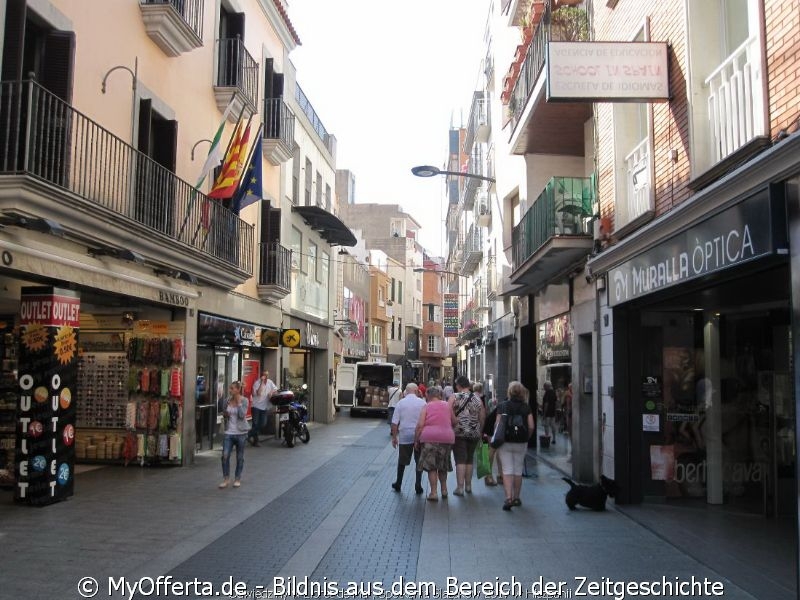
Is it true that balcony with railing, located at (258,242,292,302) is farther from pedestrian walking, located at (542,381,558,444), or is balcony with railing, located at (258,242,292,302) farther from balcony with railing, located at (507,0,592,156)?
pedestrian walking, located at (542,381,558,444)

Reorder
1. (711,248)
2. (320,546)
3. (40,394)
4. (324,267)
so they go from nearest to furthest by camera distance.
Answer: (711,248) < (320,546) < (40,394) < (324,267)

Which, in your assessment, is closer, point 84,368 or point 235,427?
point 235,427

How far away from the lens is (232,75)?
16.0 metres

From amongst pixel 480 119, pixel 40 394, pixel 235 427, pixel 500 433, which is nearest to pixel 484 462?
pixel 500 433

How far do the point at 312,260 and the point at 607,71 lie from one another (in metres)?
17.5

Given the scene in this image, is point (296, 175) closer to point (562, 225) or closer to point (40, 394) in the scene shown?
point (562, 225)

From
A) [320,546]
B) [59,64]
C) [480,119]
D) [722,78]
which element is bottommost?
[320,546]

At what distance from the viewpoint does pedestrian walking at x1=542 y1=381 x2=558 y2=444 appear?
1662 cm

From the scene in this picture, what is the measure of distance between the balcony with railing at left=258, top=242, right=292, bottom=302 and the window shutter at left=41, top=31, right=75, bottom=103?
9.57 m

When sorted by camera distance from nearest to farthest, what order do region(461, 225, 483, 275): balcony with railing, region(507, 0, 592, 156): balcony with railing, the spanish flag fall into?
region(507, 0, 592, 156): balcony with railing → the spanish flag → region(461, 225, 483, 275): balcony with railing

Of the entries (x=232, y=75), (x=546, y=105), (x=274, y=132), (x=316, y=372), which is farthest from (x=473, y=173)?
(x=546, y=105)

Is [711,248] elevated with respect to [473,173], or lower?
lower

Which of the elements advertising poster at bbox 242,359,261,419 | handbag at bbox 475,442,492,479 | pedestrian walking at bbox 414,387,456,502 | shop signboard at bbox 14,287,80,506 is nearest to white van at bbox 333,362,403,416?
advertising poster at bbox 242,359,261,419

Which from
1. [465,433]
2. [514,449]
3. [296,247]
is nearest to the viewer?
[514,449]
